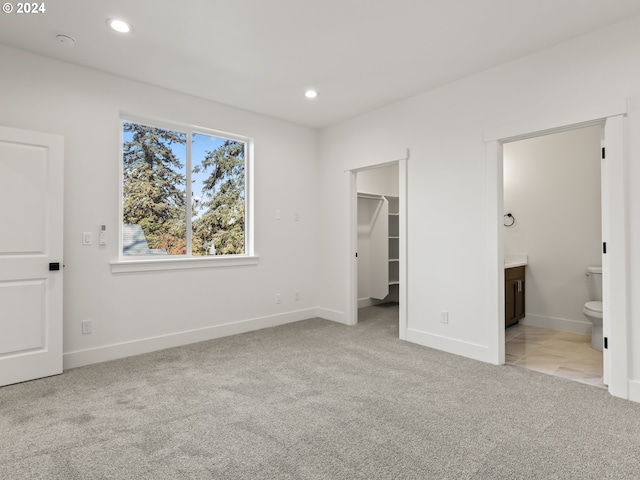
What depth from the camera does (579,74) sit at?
8.86ft

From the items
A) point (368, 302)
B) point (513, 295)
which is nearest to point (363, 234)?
point (368, 302)

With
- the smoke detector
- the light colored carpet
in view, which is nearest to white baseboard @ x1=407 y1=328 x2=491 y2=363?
the light colored carpet

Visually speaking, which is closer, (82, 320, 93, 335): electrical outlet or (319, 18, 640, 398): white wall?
(319, 18, 640, 398): white wall

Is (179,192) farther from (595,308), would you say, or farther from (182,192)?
(595,308)

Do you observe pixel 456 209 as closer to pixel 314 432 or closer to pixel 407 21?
pixel 407 21

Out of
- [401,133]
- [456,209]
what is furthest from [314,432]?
[401,133]

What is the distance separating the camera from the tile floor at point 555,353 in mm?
2951

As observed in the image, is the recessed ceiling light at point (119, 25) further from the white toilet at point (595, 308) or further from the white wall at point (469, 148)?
the white toilet at point (595, 308)

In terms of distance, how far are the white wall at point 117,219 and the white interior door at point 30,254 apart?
187 mm

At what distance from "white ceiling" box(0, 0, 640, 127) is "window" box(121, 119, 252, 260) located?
1.98 feet

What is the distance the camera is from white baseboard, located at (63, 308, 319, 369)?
316 cm

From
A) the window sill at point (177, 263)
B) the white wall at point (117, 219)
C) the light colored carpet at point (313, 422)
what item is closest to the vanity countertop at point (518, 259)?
the light colored carpet at point (313, 422)

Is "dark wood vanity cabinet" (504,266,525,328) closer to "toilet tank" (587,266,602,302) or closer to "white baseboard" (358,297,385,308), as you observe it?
"toilet tank" (587,266,602,302)

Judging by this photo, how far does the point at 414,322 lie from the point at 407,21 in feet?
9.16
